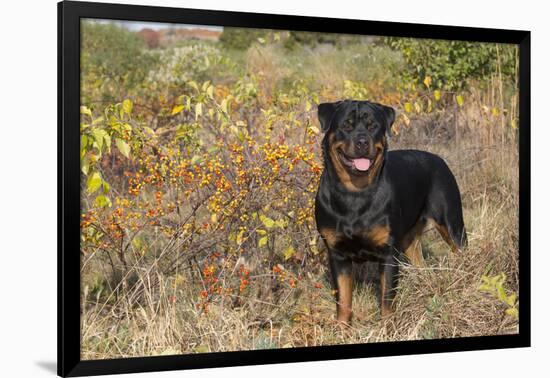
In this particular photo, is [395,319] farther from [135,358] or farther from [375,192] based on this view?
[135,358]

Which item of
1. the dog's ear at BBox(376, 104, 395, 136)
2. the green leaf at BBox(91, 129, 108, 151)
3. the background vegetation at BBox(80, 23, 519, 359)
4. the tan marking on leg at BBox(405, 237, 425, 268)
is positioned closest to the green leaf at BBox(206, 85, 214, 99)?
the background vegetation at BBox(80, 23, 519, 359)

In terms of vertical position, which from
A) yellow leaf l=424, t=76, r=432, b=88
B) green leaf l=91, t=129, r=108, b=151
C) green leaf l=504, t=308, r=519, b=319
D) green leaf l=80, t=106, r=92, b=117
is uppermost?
yellow leaf l=424, t=76, r=432, b=88

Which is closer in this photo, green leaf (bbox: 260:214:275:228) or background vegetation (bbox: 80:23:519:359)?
background vegetation (bbox: 80:23:519:359)

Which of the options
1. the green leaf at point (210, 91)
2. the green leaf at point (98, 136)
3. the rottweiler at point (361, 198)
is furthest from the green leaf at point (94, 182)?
the rottweiler at point (361, 198)

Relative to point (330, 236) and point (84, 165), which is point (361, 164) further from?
point (84, 165)

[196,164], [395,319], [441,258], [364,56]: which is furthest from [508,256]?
[196,164]

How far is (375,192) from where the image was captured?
6.61 meters

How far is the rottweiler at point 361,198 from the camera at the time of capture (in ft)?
21.3

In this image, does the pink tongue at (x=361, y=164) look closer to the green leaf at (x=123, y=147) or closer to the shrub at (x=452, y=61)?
the shrub at (x=452, y=61)

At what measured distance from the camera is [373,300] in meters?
6.75

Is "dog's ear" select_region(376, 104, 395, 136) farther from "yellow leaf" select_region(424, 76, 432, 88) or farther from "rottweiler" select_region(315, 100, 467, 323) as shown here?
"yellow leaf" select_region(424, 76, 432, 88)

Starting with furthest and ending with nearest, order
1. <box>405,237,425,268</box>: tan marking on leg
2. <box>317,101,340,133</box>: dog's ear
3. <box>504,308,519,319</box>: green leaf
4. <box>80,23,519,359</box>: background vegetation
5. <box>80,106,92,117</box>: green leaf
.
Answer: <box>504,308,519,319</box>: green leaf → <box>405,237,425,268</box>: tan marking on leg → <box>317,101,340,133</box>: dog's ear → <box>80,23,519,359</box>: background vegetation → <box>80,106,92,117</box>: green leaf

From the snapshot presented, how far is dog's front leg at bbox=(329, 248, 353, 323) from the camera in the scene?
662cm

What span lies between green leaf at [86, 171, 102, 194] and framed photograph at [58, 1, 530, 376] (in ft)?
0.17
